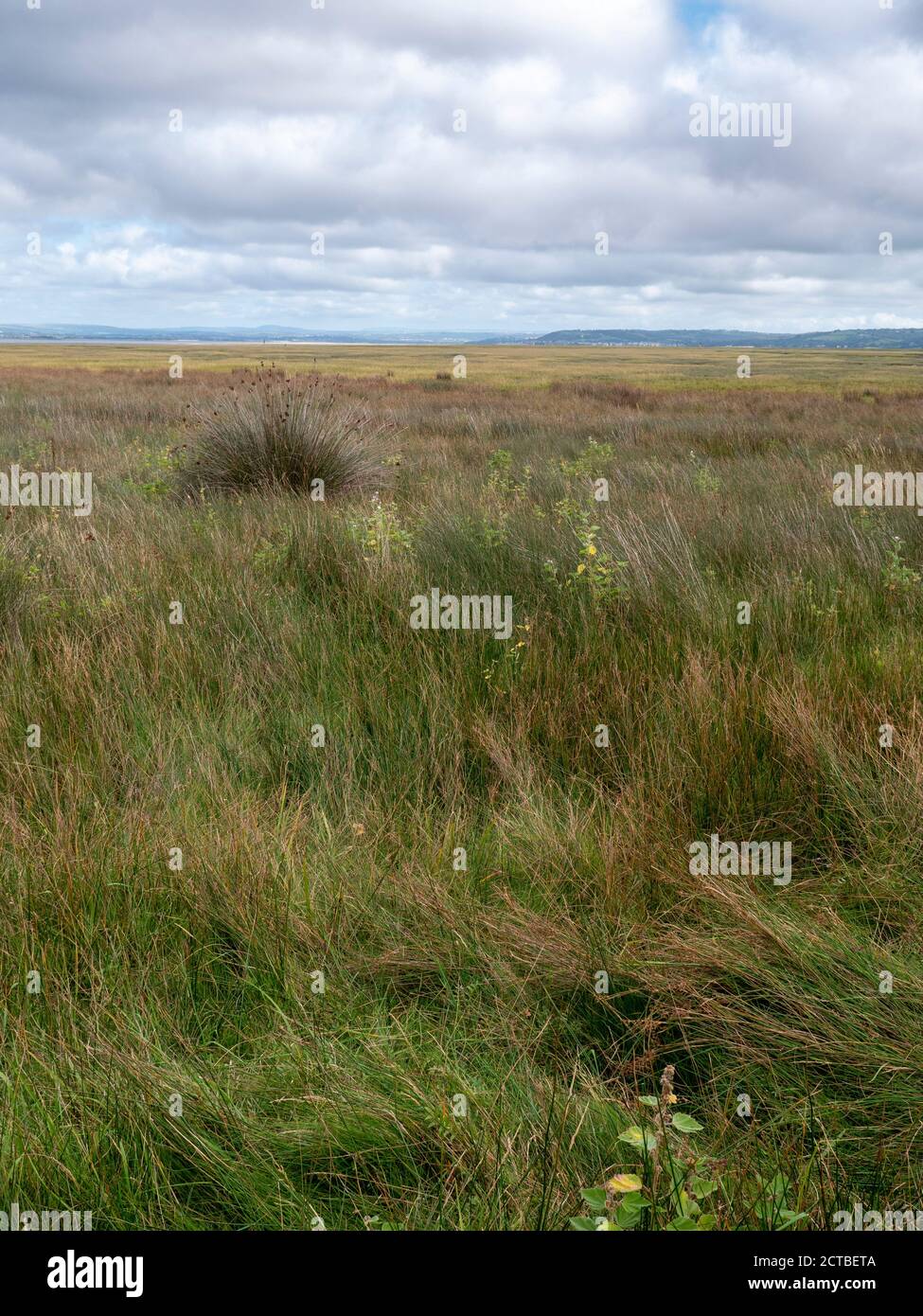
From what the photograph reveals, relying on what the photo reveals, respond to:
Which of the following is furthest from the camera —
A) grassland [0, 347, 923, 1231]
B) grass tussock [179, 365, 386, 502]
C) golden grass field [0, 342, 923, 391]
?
golden grass field [0, 342, 923, 391]

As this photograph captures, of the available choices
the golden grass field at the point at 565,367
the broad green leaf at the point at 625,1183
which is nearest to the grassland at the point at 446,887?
the broad green leaf at the point at 625,1183

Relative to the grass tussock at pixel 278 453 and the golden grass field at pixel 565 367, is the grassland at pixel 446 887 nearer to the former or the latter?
the grass tussock at pixel 278 453

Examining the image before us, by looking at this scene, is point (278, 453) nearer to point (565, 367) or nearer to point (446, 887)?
point (446, 887)

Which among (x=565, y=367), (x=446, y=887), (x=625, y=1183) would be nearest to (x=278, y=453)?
(x=446, y=887)

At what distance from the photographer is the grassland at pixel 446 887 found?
156 cm

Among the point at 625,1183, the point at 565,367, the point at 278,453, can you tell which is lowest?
the point at 625,1183

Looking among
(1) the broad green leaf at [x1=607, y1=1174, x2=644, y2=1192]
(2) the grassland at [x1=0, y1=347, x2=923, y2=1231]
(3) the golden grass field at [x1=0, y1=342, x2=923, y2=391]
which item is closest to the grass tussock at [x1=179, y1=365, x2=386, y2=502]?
(2) the grassland at [x1=0, y1=347, x2=923, y2=1231]

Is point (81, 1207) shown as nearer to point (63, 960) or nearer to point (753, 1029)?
point (63, 960)

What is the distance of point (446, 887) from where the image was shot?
234 cm

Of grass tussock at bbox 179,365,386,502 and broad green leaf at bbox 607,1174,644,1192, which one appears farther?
grass tussock at bbox 179,365,386,502

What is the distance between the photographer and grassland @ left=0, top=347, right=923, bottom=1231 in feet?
5.13

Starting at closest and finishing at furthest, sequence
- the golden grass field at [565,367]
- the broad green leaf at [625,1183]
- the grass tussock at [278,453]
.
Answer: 1. the broad green leaf at [625,1183]
2. the grass tussock at [278,453]
3. the golden grass field at [565,367]

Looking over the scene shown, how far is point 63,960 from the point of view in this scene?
2.05 metres

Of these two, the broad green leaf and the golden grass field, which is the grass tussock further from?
the golden grass field
